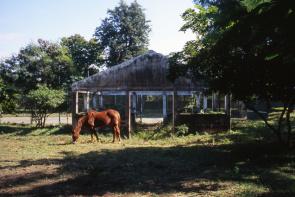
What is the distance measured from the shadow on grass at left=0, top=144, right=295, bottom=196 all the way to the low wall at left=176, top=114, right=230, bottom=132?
6139 mm

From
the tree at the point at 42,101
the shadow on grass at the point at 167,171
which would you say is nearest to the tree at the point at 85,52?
the tree at the point at 42,101

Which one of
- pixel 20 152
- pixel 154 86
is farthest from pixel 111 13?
pixel 20 152

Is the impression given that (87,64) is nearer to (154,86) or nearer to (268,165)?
(154,86)

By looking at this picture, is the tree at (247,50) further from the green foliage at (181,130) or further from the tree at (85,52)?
the tree at (85,52)

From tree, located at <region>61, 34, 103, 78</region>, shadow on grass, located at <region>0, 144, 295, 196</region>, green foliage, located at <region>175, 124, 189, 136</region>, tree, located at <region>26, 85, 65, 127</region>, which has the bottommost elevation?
shadow on grass, located at <region>0, 144, 295, 196</region>

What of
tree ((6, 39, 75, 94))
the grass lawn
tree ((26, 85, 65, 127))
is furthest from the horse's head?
tree ((6, 39, 75, 94))

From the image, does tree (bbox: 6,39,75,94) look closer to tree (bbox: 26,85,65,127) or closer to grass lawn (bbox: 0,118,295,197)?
tree (bbox: 26,85,65,127)

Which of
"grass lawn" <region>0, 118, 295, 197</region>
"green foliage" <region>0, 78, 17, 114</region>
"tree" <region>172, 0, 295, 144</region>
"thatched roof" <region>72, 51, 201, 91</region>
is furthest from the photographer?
"green foliage" <region>0, 78, 17, 114</region>

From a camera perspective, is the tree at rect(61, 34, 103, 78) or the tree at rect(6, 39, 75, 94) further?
the tree at rect(61, 34, 103, 78)

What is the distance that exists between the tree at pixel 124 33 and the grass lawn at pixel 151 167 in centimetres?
5101

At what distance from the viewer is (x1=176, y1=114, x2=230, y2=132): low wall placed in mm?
23672

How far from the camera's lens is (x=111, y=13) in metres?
74.1

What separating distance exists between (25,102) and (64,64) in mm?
12249

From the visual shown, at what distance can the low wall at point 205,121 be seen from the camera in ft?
77.7
